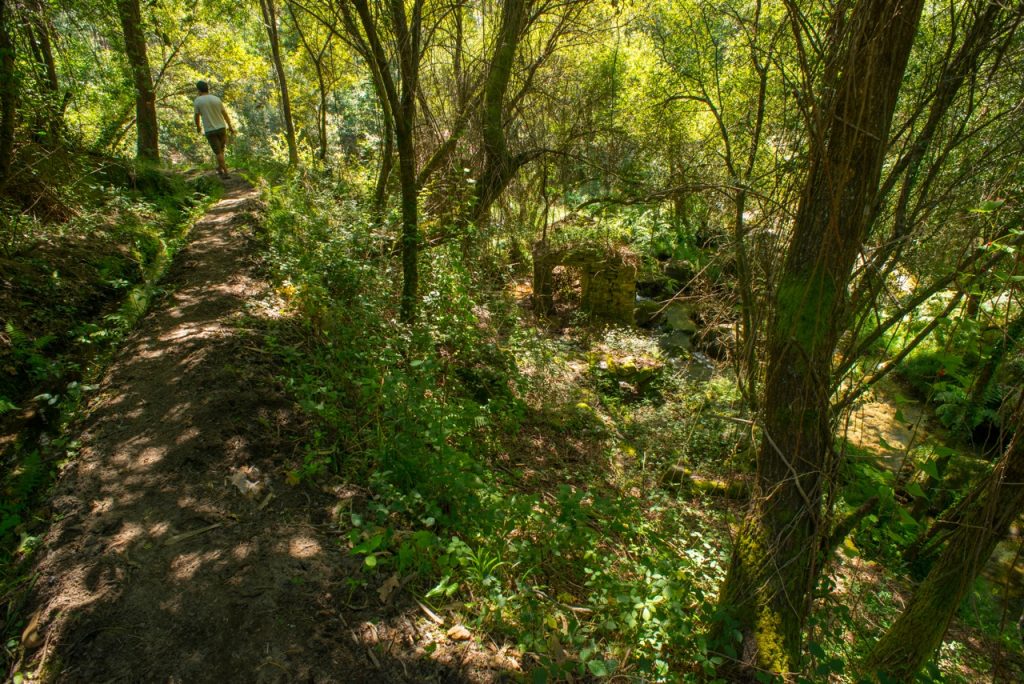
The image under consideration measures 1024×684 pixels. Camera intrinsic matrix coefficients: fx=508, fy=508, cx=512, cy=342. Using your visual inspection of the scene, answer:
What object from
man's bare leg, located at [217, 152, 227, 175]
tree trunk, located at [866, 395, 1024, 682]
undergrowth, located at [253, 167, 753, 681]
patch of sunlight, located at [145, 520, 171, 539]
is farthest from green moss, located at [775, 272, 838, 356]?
man's bare leg, located at [217, 152, 227, 175]

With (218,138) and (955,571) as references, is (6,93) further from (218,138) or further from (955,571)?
(955,571)

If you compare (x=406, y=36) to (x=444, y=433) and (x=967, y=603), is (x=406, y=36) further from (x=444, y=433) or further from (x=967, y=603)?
(x=967, y=603)

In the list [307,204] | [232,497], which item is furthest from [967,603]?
[307,204]

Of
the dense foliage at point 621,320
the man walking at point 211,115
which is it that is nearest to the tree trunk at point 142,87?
the dense foliage at point 621,320

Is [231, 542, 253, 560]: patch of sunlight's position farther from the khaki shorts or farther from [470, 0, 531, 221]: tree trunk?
the khaki shorts

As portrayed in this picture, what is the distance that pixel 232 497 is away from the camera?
3.08m

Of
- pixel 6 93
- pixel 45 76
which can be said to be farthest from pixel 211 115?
pixel 6 93

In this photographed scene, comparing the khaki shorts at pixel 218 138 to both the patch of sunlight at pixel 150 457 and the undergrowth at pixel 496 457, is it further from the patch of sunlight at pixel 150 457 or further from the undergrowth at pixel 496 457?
the patch of sunlight at pixel 150 457

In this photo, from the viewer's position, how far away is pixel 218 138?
403 inches

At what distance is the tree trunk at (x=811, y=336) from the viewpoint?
2.38 m

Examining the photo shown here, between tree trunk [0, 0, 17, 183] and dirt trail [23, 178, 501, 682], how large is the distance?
8.42 feet

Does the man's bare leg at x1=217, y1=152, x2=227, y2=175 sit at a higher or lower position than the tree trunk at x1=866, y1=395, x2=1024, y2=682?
higher

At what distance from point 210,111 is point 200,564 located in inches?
400

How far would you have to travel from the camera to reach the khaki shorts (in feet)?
33.1
